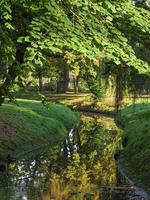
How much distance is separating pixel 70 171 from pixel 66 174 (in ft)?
3.68

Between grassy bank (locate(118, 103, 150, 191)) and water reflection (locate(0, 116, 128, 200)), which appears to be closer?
water reflection (locate(0, 116, 128, 200))

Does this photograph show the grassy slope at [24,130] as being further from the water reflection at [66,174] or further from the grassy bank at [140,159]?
the grassy bank at [140,159]

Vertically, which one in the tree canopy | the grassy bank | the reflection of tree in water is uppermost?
the tree canopy

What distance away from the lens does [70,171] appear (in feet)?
99.5

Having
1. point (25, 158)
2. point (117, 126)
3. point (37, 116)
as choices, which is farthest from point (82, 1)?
point (117, 126)

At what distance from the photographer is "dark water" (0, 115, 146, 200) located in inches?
931

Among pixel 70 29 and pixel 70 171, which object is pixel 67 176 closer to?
pixel 70 171

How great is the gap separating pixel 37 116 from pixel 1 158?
17.9m

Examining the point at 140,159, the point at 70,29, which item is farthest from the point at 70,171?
the point at 70,29

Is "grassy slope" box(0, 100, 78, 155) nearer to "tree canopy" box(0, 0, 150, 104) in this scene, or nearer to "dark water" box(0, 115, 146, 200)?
"dark water" box(0, 115, 146, 200)

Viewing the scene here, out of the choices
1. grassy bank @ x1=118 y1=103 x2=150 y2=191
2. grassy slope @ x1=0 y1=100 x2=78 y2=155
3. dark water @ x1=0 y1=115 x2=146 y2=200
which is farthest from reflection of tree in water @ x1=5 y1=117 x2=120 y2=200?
grassy slope @ x1=0 y1=100 x2=78 y2=155

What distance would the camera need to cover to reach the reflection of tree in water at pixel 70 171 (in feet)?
80.2

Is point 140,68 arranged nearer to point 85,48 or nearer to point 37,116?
point 85,48

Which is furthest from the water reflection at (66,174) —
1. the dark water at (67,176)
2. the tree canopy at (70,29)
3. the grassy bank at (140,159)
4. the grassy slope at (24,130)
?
the tree canopy at (70,29)
